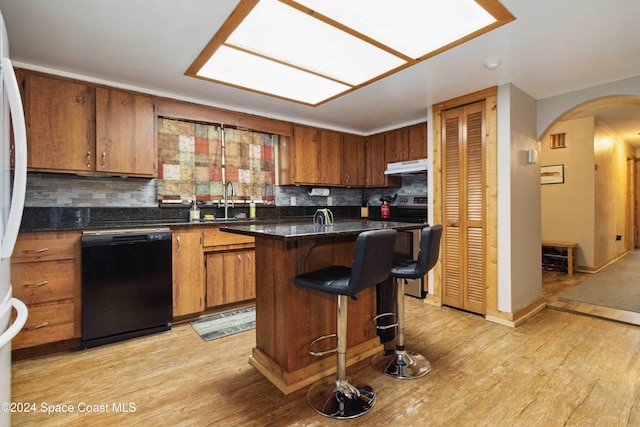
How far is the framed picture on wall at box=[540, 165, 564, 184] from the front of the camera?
536cm

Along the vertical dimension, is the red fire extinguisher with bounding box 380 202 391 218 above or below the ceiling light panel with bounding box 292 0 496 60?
below

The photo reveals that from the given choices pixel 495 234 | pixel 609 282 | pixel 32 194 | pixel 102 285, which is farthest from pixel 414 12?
pixel 609 282

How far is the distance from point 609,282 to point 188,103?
6.12m

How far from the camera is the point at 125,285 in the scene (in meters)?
2.66

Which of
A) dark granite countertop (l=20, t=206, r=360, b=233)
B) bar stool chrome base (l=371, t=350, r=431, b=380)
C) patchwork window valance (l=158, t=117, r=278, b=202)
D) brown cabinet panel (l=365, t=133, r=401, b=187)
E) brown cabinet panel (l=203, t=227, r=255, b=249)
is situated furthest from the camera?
brown cabinet panel (l=365, t=133, r=401, b=187)

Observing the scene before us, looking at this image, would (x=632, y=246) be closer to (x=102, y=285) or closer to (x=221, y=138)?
(x=221, y=138)

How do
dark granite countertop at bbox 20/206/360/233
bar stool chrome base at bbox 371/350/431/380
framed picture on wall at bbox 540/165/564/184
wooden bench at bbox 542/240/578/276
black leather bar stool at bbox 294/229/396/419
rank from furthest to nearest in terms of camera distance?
1. framed picture on wall at bbox 540/165/564/184
2. wooden bench at bbox 542/240/578/276
3. dark granite countertop at bbox 20/206/360/233
4. bar stool chrome base at bbox 371/350/431/380
5. black leather bar stool at bbox 294/229/396/419

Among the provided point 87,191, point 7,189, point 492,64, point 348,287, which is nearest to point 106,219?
point 87,191

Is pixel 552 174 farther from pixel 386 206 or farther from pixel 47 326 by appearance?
pixel 47 326

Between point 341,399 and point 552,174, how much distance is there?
5.74m

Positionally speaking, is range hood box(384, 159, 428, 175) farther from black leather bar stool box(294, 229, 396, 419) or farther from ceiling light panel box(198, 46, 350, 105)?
black leather bar stool box(294, 229, 396, 419)

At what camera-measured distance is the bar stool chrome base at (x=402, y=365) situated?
210 cm

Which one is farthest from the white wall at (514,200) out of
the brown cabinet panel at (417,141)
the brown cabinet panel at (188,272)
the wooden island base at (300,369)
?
the brown cabinet panel at (188,272)

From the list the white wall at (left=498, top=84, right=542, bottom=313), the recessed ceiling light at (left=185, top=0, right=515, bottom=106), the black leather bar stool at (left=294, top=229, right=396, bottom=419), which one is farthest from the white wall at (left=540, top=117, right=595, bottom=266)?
the black leather bar stool at (left=294, top=229, right=396, bottom=419)
